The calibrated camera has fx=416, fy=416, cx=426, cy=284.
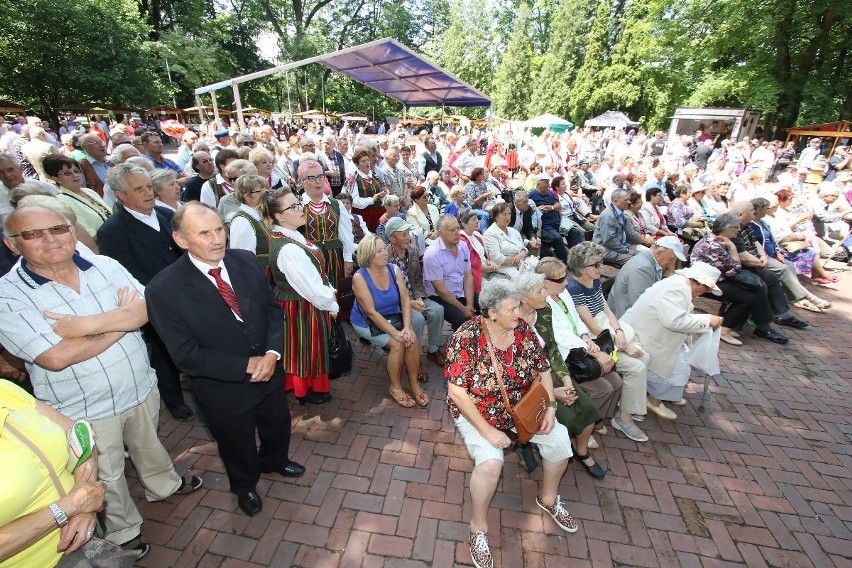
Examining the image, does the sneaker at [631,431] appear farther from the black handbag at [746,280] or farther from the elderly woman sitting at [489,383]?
the black handbag at [746,280]

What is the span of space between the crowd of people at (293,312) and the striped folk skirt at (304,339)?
2 centimetres

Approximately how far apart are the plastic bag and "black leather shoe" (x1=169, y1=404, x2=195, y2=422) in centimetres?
436

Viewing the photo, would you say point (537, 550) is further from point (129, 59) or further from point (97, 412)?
point (129, 59)

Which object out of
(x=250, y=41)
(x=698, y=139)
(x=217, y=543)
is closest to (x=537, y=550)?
(x=217, y=543)

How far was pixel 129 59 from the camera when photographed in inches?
821

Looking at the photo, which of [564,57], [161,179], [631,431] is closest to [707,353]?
[631,431]

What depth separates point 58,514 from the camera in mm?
1353

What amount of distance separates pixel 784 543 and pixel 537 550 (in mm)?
1587

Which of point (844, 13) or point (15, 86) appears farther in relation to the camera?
point (15, 86)

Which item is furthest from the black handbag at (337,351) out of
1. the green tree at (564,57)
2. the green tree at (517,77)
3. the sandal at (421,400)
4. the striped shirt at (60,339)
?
the green tree at (517,77)

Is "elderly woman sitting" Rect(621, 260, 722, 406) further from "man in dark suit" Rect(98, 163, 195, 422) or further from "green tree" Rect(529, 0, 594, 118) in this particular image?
"green tree" Rect(529, 0, 594, 118)

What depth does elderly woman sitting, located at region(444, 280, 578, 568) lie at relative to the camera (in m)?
2.37

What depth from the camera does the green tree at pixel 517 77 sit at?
3369 cm

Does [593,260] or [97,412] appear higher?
[593,260]
